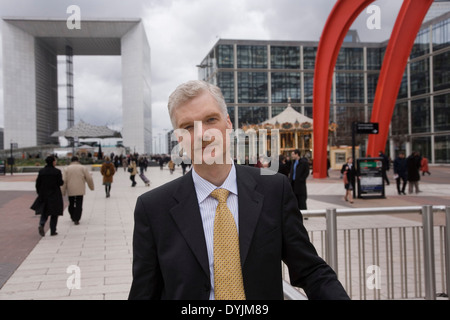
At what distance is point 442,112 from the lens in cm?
4878

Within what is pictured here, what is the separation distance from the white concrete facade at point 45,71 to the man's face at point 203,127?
2580 inches

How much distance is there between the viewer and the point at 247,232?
151 cm

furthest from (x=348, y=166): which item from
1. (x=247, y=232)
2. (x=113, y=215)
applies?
(x=247, y=232)

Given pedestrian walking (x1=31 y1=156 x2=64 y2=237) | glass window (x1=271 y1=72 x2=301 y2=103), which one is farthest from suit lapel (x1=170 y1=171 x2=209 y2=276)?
glass window (x1=271 y1=72 x2=301 y2=103)

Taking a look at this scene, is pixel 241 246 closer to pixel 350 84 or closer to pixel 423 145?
pixel 423 145

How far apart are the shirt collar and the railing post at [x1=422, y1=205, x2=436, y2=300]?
349cm

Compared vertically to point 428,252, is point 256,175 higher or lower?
higher

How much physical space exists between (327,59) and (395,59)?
3723 mm

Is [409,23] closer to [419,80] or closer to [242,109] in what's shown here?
[419,80]

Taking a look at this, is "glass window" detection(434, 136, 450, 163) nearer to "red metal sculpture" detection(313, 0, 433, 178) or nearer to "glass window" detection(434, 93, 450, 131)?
"glass window" detection(434, 93, 450, 131)

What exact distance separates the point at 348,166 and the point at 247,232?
14.0m

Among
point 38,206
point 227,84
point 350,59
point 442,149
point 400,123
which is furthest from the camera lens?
point 350,59

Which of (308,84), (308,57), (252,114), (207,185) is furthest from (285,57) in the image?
(207,185)

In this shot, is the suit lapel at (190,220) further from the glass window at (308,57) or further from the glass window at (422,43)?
the glass window at (308,57)
